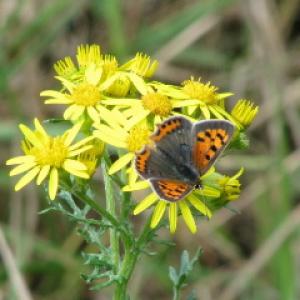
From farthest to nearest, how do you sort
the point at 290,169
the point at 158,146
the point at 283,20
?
the point at 283,20 < the point at 290,169 < the point at 158,146

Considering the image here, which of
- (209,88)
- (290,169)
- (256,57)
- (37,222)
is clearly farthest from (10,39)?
(209,88)

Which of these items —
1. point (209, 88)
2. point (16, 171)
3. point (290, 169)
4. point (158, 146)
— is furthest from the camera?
point (290, 169)

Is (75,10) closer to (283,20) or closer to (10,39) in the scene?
(10,39)

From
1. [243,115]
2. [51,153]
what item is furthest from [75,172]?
[243,115]

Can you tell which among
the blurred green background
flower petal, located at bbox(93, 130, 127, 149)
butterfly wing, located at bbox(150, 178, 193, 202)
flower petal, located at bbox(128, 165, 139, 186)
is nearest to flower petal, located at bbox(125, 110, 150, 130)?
flower petal, located at bbox(93, 130, 127, 149)

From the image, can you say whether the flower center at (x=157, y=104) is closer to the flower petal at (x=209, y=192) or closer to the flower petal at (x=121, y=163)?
the flower petal at (x=121, y=163)

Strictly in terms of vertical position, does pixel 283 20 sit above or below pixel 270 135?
above


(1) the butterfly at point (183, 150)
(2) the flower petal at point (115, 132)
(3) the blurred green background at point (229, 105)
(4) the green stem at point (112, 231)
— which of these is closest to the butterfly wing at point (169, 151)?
(1) the butterfly at point (183, 150)
